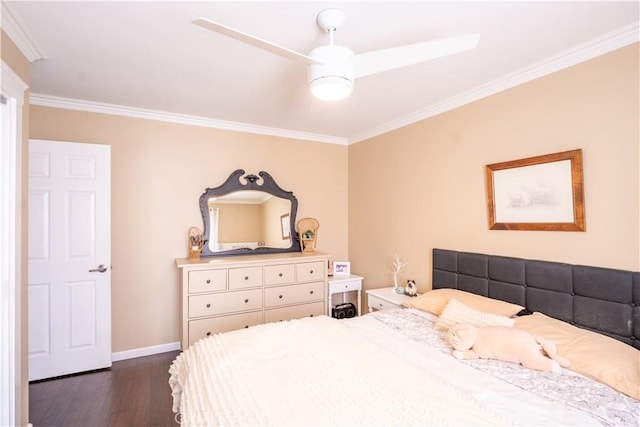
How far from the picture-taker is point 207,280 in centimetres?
307

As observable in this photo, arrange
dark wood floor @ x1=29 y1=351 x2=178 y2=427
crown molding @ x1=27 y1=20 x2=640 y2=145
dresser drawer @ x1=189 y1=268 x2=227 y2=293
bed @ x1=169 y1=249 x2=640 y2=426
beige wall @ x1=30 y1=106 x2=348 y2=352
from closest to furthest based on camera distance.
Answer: bed @ x1=169 y1=249 x2=640 y2=426, crown molding @ x1=27 y1=20 x2=640 y2=145, dark wood floor @ x1=29 y1=351 x2=178 y2=427, dresser drawer @ x1=189 y1=268 x2=227 y2=293, beige wall @ x1=30 y1=106 x2=348 y2=352

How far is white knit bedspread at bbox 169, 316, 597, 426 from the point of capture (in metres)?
1.22

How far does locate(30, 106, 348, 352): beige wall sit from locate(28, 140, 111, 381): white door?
0.23m

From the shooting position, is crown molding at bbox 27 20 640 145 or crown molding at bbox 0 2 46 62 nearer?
crown molding at bbox 0 2 46 62

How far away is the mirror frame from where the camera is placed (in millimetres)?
3552

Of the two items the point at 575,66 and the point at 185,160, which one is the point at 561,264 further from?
the point at 185,160

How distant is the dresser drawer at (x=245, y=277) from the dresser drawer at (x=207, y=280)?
0.26ft

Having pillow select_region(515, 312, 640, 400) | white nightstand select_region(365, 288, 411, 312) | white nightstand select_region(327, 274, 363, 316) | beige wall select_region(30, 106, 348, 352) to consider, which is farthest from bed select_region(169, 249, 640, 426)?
beige wall select_region(30, 106, 348, 352)

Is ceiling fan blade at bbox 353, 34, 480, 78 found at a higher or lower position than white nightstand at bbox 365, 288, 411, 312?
higher

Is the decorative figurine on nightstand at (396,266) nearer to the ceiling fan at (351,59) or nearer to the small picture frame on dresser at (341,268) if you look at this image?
the small picture frame on dresser at (341,268)

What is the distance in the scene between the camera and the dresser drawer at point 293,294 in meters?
3.38

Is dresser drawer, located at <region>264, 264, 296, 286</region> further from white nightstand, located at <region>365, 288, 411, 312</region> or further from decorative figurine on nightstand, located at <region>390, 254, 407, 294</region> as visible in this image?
decorative figurine on nightstand, located at <region>390, 254, 407, 294</region>

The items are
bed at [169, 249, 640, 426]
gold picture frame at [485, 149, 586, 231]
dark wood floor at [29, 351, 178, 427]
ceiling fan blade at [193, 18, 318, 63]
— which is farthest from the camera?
dark wood floor at [29, 351, 178, 427]

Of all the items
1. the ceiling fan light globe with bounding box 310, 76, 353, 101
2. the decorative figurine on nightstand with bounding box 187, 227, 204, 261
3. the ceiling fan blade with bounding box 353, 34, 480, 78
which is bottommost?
the decorative figurine on nightstand with bounding box 187, 227, 204, 261
